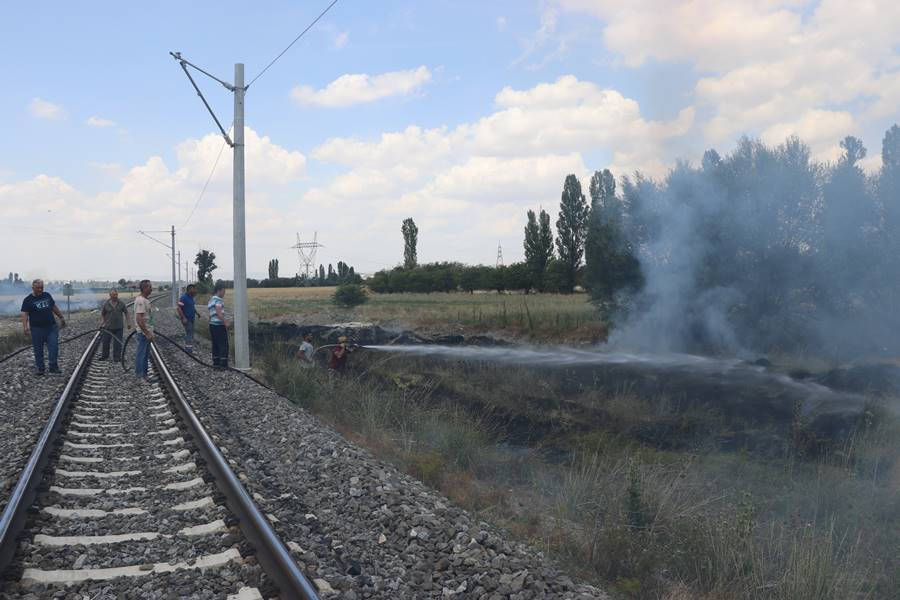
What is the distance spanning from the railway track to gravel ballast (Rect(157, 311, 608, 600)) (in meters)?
0.28

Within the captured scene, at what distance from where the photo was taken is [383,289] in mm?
Result: 71375

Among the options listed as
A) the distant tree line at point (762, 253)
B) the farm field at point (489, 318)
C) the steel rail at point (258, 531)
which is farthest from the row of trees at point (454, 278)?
the steel rail at point (258, 531)

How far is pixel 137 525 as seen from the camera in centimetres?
495

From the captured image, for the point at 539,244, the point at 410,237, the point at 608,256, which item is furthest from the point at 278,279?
the point at 608,256

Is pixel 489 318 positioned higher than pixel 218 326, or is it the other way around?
pixel 218 326

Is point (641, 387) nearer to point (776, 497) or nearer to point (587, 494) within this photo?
point (776, 497)

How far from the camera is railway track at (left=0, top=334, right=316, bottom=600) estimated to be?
3943 millimetres

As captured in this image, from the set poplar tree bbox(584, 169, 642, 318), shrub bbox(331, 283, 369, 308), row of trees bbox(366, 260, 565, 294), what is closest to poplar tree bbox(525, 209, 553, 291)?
row of trees bbox(366, 260, 565, 294)

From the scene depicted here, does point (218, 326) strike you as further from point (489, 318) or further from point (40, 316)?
point (489, 318)

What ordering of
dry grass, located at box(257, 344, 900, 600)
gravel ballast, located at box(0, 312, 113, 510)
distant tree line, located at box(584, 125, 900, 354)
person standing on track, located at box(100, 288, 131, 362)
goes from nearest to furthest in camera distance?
dry grass, located at box(257, 344, 900, 600) < gravel ballast, located at box(0, 312, 113, 510) < person standing on track, located at box(100, 288, 131, 362) < distant tree line, located at box(584, 125, 900, 354)

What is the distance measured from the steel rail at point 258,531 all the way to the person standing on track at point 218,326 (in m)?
6.83

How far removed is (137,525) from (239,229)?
1106 centimetres

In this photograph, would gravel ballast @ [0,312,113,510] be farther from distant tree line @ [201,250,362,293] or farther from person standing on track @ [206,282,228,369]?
distant tree line @ [201,250,362,293]

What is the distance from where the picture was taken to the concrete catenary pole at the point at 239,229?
1503cm
